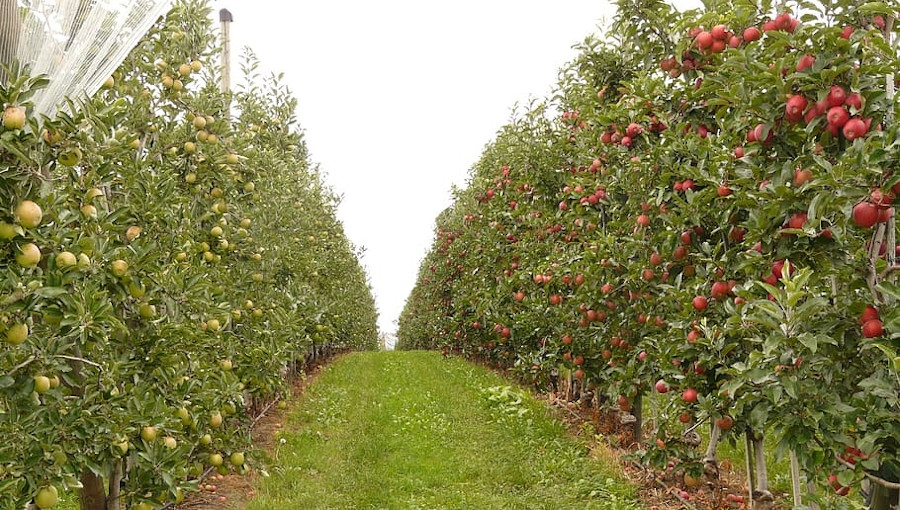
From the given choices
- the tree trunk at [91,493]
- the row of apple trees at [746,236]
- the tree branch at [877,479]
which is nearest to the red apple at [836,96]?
the row of apple trees at [746,236]

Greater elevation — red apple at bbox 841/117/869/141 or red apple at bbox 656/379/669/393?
red apple at bbox 841/117/869/141

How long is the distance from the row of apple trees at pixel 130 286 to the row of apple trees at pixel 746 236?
8.86 ft

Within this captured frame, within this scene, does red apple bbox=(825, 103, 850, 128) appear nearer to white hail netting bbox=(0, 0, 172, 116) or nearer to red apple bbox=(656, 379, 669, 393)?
red apple bbox=(656, 379, 669, 393)

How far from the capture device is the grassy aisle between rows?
6.09 meters

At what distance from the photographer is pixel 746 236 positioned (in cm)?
326

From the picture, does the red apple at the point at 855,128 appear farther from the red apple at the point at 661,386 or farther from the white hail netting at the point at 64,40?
the white hail netting at the point at 64,40

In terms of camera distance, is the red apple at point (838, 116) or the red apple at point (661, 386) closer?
the red apple at point (838, 116)

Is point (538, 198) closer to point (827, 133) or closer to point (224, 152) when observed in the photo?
point (224, 152)

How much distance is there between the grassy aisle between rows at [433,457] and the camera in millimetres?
6090

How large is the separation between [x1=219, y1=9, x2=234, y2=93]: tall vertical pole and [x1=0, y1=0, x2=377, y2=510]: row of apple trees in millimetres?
1110

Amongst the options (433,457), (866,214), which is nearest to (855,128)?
(866,214)

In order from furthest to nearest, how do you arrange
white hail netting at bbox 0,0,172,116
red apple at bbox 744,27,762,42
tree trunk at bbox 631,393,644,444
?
1. tree trunk at bbox 631,393,644,444
2. red apple at bbox 744,27,762,42
3. white hail netting at bbox 0,0,172,116

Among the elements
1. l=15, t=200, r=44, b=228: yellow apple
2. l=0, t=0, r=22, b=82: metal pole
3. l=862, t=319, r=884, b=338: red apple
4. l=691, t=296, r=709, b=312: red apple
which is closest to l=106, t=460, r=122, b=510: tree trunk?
l=15, t=200, r=44, b=228: yellow apple

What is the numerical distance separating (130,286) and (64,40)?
113 cm
